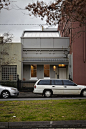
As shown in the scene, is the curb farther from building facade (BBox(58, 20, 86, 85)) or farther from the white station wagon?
building facade (BBox(58, 20, 86, 85))

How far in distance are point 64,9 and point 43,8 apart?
1.15 meters

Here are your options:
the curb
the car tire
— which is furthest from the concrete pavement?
the car tire

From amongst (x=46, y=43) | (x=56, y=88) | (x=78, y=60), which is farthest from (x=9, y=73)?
(x=56, y=88)

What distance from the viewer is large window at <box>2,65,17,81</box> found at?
23.2 meters

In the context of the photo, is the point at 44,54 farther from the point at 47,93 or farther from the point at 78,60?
the point at 47,93

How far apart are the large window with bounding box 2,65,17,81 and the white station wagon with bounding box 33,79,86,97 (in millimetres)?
8496

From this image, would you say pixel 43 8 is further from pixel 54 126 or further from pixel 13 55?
pixel 13 55

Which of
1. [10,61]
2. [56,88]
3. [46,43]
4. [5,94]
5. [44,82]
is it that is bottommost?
[5,94]

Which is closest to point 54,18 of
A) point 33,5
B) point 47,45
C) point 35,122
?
point 33,5

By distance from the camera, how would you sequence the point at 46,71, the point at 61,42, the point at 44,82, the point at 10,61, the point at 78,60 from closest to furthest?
the point at 44,82 → the point at 78,60 → the point at 10,61 → the point at 61,42 → the point at 46,71

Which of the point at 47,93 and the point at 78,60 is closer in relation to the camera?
the point at 47,93

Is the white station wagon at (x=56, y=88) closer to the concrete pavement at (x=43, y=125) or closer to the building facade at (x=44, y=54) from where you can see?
the concrete pavement at (x=43, y=125)

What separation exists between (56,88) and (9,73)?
9554 mm

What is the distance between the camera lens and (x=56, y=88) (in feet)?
50.7
